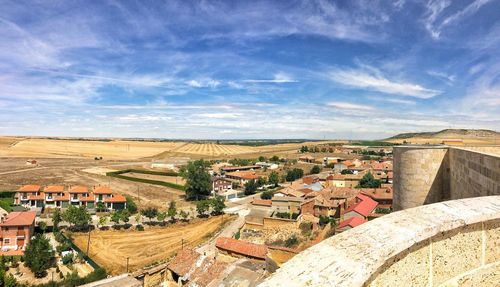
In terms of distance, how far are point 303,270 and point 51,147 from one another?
146 meters

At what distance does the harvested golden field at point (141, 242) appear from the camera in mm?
23312

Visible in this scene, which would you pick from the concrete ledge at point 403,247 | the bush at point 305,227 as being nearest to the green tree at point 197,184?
the bush at point 305,227

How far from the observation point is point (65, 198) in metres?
39.5

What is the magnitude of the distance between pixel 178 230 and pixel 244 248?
43.5ft

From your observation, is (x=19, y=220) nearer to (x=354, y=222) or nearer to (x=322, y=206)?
(x=354, y=222)

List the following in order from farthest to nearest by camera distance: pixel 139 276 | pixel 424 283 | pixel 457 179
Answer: pixel 139 276 < pixel 457 179 < pixel 424 283

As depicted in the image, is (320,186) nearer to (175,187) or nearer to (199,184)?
(199,184)

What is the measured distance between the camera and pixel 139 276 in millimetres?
19594

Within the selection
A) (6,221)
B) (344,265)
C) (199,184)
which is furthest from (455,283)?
(199,184)

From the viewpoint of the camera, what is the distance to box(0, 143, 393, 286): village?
1902 centimetres

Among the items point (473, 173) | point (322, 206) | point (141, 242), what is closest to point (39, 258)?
point (141, 242)

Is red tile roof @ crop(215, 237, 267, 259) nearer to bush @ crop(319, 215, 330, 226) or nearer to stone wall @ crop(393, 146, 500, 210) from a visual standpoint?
bush @ crop(319, 215, 330, 226)

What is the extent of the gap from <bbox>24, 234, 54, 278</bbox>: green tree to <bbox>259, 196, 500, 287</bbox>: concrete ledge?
79.3 feet

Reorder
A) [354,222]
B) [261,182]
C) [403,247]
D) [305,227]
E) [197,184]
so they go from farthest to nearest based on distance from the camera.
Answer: [261,182]
[197,184]
[305,227]
[354,222]
[403,247]
